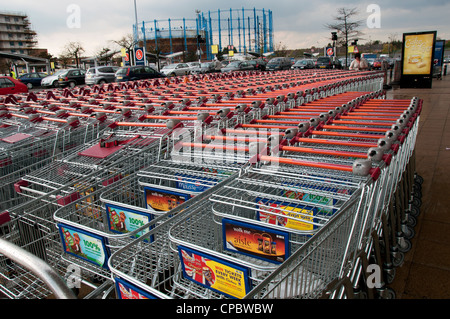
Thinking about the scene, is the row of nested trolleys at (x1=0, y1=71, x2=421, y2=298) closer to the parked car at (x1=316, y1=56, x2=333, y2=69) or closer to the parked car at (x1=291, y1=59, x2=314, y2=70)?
the parked car at (x1=291, y1=59, x2=314, y2=70)

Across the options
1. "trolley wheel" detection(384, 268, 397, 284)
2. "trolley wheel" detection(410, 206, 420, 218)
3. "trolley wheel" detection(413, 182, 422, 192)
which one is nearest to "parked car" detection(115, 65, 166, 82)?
"trolley wheel" detection(413, 182, 422, 192)

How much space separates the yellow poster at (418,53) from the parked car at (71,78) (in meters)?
16.7

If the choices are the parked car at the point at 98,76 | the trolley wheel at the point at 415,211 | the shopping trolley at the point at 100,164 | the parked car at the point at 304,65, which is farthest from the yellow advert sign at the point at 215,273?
the parked car at the point at 304,65

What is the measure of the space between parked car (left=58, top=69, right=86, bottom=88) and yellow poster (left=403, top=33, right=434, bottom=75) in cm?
1670

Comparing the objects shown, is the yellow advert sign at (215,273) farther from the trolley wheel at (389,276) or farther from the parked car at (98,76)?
the parked car at (98,76)

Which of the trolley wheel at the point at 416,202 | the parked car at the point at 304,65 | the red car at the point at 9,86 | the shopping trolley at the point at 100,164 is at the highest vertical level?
the parked car at the point at 304,65

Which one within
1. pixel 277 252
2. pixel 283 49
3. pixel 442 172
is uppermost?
pixel 283 49

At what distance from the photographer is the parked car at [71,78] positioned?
63.5ft

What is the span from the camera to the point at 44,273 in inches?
43.4

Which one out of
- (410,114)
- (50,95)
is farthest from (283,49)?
(410,114)

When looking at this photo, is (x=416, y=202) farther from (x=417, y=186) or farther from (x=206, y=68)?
(x=206, y=68)

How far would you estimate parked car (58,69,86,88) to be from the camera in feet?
63.5
